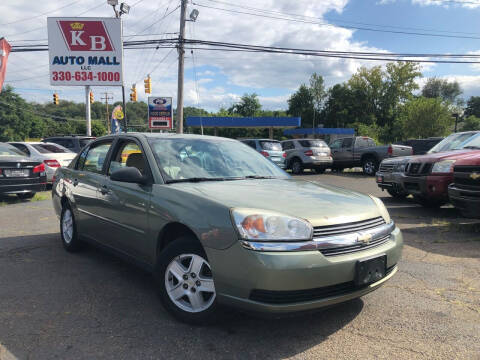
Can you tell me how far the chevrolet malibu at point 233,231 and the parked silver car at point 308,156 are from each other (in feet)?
47.3

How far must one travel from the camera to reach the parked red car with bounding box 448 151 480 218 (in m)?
5.36

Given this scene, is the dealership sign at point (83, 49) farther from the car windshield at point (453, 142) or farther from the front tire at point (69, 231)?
the front tire at point (69, 231)

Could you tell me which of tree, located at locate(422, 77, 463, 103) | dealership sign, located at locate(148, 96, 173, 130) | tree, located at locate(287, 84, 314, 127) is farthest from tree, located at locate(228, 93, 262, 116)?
dealership sign, located at locate(148, 96, 173, 130)

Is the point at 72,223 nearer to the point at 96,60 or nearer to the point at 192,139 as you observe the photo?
the point at 192,139

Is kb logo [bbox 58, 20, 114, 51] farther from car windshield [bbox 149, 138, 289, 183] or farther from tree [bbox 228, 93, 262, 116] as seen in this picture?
tree [bbox 228, 93, 262, 116]

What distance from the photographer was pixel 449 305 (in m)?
3.37

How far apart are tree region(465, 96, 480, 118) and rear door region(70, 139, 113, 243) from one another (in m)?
109

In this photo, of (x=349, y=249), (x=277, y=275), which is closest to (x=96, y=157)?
(x=277, y=275)

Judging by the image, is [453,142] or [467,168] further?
[453,142]

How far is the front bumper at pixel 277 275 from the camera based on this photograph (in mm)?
2408

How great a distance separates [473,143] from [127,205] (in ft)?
23.8

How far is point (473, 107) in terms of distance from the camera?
9562 centimetres

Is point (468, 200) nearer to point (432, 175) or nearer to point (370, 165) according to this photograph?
point (432, 175)

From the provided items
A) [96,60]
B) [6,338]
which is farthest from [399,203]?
[96,60]
